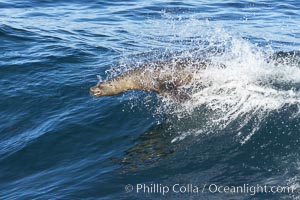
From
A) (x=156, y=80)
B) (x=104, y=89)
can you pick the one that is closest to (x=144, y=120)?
(x=156, y=80)

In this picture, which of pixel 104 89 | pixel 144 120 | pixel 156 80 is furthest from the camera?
pixel 104 89

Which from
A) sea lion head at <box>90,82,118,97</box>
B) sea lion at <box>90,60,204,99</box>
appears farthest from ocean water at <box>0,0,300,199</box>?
sea lion head at <box>90,82,118,97</box>

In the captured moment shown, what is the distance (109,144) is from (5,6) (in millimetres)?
12961

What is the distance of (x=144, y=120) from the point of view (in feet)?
36.0

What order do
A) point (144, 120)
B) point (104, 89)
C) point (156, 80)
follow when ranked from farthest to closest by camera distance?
point (104, 89) → point (144, 120) → point (156, 80)

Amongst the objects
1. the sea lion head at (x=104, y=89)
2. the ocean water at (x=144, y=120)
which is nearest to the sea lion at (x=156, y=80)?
the sea lion head at (x=104, y=89)

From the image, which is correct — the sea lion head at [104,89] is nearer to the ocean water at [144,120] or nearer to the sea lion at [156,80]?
the sea lion at [156,80]

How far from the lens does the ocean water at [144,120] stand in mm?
8578

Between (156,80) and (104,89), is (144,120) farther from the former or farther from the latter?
(104,89)

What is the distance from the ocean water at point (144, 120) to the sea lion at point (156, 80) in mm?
237

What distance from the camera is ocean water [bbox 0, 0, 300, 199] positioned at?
8.58 metres

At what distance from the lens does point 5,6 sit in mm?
21328

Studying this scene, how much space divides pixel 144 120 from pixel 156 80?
0.84 m

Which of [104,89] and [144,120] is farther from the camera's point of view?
[104,89]
